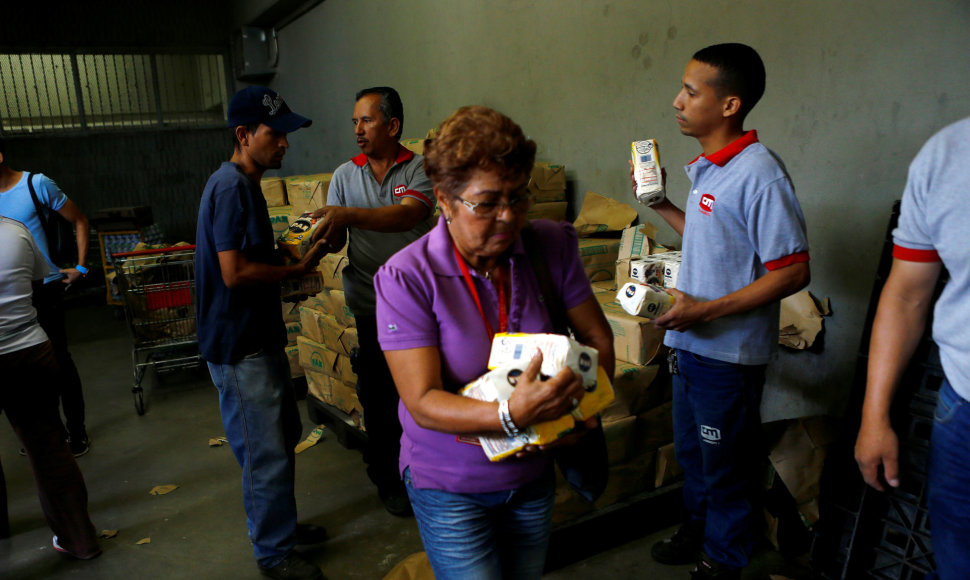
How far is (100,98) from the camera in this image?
9.41 metres

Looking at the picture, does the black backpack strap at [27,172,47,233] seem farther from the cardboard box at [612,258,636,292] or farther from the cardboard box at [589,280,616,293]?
the cardboard box at [612,258,636,292]

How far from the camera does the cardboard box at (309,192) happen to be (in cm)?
385

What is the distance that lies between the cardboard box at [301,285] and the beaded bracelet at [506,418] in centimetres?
149

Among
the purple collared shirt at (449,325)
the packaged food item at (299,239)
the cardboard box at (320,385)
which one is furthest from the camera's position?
the cardboard box at (320,385)

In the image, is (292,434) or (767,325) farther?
(292,434)

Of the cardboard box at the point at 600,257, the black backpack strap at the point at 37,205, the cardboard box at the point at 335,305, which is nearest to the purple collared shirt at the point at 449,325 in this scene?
the cardboard box at the point at 600,257

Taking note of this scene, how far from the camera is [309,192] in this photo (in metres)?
3.96

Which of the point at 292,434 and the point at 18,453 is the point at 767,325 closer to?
the point at 292,434

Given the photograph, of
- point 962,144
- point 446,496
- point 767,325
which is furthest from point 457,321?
point 767,325

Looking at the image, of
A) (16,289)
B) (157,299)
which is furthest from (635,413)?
(157,299)

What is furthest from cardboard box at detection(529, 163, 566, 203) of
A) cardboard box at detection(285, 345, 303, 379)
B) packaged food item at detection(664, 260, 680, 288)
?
cardboard box at detection(285, 345, 303, 379)

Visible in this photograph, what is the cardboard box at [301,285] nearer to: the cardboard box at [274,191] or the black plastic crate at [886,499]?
the black plastic crate at [886,499]

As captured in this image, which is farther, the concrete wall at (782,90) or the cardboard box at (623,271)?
the cardboard box at (623,271)

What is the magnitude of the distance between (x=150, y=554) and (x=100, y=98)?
29.3 feet
